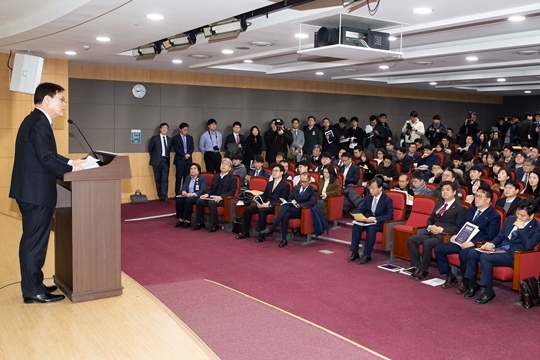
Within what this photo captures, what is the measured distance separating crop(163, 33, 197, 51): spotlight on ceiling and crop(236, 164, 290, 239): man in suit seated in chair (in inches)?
87.0

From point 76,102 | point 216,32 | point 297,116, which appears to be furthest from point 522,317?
point 297,116

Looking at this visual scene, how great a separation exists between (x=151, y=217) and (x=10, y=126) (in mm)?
2853

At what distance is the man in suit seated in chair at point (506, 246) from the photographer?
550cm

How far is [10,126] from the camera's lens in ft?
31.5

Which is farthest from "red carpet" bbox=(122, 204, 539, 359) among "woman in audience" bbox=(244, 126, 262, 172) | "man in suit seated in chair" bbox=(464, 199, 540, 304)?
"woman in audience" bbox=(244, 126, 262, 172)

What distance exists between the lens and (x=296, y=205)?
793 centimetres

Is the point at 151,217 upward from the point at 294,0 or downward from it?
downward

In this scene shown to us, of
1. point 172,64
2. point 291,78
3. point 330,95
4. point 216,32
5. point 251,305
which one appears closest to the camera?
point 251,305

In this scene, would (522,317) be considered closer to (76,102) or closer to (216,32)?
(216,32)

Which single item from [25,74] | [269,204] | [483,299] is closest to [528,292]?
[483,299]

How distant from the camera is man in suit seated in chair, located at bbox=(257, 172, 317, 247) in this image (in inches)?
312

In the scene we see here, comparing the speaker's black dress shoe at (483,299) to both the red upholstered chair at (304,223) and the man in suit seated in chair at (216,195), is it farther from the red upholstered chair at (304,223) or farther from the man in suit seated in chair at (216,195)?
the man in suit seated in chair at (216,195)

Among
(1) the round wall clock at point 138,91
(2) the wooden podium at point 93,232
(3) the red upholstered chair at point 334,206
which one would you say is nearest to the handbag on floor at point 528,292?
(3) the red upholstered chair at point 334,206

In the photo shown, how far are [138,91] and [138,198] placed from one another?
2.31m
